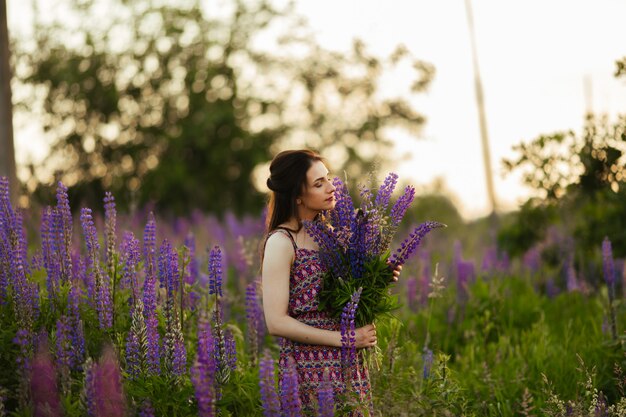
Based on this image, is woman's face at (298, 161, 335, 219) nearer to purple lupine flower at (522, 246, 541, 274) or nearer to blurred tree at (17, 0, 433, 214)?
purple lupine flower at (522, 246, 541, 274)

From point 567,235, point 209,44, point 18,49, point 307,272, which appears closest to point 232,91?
point 209,44

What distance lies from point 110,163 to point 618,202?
11535 millimetres

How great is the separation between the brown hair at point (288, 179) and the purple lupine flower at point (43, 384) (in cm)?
124

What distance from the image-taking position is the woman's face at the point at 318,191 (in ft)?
13.2

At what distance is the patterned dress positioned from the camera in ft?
12.6

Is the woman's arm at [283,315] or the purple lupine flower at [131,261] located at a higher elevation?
the purple lupine flower at [131,261]

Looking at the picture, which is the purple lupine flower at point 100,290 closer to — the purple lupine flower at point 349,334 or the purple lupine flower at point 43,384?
the purple lupine flower at point 43,384

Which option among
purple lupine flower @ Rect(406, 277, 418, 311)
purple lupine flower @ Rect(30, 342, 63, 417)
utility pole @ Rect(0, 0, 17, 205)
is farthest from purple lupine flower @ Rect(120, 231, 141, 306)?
utility pole @ Rect(0, 0, 17, 205)

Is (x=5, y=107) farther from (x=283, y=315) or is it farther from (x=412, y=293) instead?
(x=283, y=315)

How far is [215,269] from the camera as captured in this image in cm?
401

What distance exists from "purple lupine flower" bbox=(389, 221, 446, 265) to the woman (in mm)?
67

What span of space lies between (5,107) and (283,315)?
6.00m

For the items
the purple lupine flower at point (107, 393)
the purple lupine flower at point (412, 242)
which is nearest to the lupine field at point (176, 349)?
the purple lupine flower at point (107, 393)

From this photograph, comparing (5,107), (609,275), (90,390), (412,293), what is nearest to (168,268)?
(90,390)
